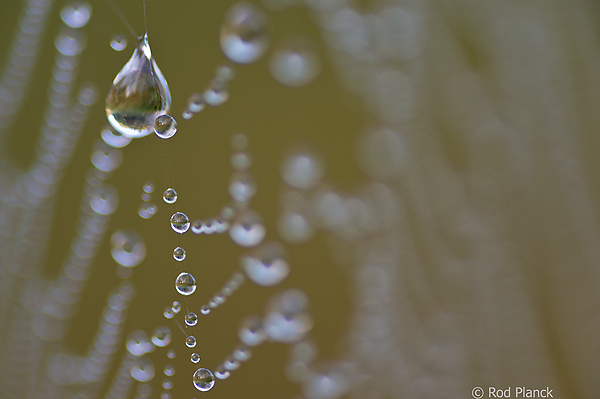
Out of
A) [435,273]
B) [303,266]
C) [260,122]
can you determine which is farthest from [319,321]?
[260,122]

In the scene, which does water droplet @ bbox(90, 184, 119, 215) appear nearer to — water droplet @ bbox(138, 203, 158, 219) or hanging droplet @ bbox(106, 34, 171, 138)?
water droplet @ bbox(138, 203, 158, 219)

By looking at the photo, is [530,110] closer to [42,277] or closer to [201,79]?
[201,79]

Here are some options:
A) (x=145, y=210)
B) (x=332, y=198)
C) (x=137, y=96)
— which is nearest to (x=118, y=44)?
(x=137, y=96)

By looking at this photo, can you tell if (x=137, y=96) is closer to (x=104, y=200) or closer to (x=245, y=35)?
(x=245, y=35)

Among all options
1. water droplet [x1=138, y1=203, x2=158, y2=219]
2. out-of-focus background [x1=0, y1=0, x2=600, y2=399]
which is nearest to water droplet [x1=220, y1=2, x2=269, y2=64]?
out-of-focus background [x1=0, y1=0, x2=600, y2=399]

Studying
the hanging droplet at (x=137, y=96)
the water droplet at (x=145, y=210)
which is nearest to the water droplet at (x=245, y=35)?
the hanging droplet at (x=137, y=96)

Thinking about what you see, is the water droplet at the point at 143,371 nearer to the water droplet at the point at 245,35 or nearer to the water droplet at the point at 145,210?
the water droplet at the point at 145,210
